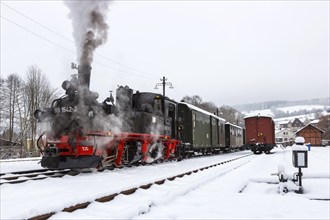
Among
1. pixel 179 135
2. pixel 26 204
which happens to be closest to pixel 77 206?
pixel 26 204

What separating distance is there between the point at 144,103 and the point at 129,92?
7.95ft

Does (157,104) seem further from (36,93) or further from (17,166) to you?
(36,93)

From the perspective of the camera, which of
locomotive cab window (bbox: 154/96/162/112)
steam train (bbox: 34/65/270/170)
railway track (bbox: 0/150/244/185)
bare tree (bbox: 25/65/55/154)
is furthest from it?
bare tree (bbox: 25/65/55/154)

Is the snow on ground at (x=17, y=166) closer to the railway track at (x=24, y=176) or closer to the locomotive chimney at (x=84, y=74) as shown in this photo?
the railway track at (x=24, y=176)

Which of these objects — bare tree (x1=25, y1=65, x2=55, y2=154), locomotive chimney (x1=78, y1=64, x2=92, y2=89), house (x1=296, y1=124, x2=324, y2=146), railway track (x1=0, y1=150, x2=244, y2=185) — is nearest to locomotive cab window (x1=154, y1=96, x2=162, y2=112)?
railway track (x1=0, y1=150, x2=244, y2=185)

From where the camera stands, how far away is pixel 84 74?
1203 centimetres

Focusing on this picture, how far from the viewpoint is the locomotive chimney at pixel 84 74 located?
11.8 metres

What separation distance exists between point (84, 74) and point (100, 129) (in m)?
2.00

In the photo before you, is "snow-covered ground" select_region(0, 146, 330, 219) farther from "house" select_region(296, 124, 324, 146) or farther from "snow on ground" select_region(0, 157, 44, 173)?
"house" select_region(296, 124, 324, 146)

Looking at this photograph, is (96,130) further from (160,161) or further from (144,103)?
(160,161)

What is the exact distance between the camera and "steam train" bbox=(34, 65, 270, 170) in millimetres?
11117

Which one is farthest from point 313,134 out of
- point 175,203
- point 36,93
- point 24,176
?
point 175,203

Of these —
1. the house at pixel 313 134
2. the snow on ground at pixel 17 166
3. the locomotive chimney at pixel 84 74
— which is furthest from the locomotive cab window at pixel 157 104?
the house at pixel 313 134

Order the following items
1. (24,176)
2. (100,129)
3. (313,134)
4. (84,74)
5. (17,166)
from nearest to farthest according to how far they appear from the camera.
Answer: (24,176), (100,129), (84,74), (17,166), (313,134)
